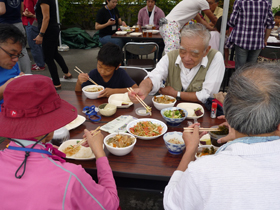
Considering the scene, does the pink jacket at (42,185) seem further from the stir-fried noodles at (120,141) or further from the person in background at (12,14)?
the person in background at (12,14)

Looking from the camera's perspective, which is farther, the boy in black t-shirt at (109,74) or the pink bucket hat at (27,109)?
the boy in black t-shirt at (109,74)

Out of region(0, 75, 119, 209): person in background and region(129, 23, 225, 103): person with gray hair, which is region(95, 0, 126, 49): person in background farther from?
region(0, 75, 119, 209): person in background

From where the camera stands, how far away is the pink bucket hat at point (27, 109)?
0.94 meters

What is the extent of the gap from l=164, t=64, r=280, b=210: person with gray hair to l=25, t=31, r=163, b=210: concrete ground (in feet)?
2.70

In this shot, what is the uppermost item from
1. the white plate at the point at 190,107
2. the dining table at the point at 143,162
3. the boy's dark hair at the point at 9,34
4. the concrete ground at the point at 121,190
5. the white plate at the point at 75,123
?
the boy's dark hair at the point at 9,34

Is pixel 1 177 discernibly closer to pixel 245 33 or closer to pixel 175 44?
pixel 175 44

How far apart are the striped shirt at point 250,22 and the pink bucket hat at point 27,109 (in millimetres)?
4028

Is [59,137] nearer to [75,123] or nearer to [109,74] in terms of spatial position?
[75,123]

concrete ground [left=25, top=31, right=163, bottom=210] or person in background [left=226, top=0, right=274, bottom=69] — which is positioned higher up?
person in background [left=226, top=0, right=274, bottom=69]

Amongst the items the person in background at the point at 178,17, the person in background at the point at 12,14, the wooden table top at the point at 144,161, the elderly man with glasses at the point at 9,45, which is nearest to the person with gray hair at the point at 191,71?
the wooden table top at the point at 144,161

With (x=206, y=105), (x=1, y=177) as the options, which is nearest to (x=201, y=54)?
(x=206, y=105)

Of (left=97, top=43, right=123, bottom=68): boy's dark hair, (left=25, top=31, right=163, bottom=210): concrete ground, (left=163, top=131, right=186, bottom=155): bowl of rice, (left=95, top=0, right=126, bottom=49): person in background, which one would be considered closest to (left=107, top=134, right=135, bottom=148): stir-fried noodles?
(left=163, top=131, right=186, bottom=155): bowl of rice

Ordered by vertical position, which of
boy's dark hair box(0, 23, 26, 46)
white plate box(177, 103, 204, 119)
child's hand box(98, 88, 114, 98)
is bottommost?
white plate box(177, 103, 204, 119)

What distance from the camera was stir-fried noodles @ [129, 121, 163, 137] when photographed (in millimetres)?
1629
